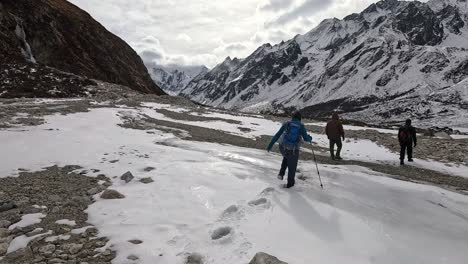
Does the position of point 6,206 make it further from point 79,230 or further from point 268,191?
point 268,191

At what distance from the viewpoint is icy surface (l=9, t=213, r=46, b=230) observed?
808 cm

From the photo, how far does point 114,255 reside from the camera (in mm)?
7105

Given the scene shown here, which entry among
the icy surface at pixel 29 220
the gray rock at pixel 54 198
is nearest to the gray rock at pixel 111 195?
the gray rock at pixel 54 198

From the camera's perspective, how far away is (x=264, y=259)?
638 centimetres

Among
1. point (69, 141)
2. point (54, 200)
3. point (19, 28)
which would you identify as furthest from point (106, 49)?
point (54, 200)

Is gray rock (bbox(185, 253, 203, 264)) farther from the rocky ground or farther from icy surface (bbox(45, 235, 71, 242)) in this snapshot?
icy surface (bbox(45, 235, 71, 242))

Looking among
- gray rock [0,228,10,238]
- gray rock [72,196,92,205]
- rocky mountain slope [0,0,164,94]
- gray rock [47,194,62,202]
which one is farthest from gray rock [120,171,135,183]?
rocky mountain slope [0,0,164,94]

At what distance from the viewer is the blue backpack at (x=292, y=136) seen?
11.7m

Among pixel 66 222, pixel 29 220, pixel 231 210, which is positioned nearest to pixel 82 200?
pixel 66 222

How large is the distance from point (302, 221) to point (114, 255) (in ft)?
12.6

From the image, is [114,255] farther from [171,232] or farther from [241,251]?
[241,251]

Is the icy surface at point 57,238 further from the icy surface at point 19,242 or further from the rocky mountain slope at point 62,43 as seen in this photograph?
the rocky mountain slope at point 62,43

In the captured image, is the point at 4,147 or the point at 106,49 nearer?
the point at 4,147

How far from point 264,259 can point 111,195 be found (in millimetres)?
4909
